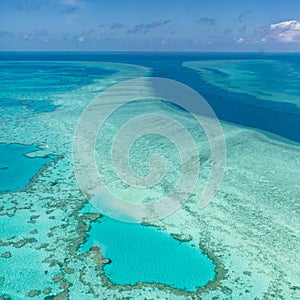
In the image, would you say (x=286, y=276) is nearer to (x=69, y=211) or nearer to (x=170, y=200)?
(x=170, y=200)

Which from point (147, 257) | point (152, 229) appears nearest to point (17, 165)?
point (152, 229)

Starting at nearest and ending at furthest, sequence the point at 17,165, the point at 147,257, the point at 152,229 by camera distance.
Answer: the point at 147,257 → the point at 152,229 → the point at 17,165

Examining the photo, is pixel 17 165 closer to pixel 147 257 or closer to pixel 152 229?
pixel 152 229

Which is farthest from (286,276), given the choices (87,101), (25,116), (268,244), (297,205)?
(87,101)

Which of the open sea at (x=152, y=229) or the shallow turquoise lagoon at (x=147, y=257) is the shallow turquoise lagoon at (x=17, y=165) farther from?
the shallow turquoise lagoon at (x=147, y=257)

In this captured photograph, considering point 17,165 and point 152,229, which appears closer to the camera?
point 152,229

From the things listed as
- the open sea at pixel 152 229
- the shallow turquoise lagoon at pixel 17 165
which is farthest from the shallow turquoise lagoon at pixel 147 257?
the shallow turquoise lagoon at pixel 17 165
